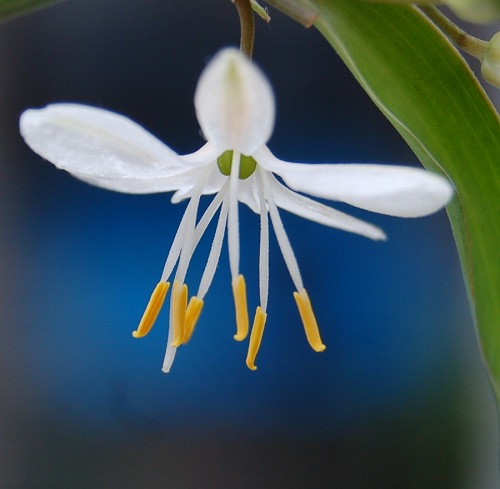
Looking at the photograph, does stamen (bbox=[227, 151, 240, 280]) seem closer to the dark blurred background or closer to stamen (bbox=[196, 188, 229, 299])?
stamen (bbox=[196, 188, 229, 299])

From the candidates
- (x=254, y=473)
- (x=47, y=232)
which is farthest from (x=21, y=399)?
(x=254, y=473)

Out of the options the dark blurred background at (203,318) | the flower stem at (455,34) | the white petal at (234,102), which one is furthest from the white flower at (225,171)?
the dark blurred background at (203,318)

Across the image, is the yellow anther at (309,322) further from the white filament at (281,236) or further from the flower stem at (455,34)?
the flower stem at (455,34)

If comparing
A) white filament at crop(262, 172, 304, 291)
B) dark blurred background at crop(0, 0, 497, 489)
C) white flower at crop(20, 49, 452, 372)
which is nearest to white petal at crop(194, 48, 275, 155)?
white flower at crop(20, 49, 452, 372)

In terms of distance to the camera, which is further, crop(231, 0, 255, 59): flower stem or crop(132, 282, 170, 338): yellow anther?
crop(132, 282, 170, 338): yellow anther

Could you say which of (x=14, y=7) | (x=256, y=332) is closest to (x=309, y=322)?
(x=256, y=332)
